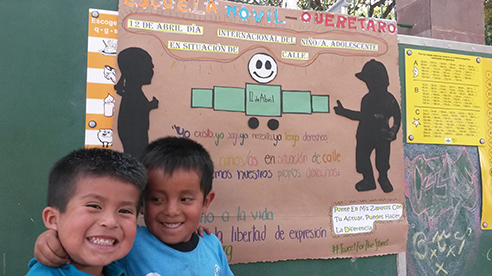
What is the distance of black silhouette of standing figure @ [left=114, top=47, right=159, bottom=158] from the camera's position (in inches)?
70.6

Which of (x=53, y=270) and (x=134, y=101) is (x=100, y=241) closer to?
(x=53, y=270)

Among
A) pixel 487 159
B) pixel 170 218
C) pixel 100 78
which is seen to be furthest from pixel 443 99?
pixel 100 78

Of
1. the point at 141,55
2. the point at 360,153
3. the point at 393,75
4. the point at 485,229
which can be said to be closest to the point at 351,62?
the point at 393,75

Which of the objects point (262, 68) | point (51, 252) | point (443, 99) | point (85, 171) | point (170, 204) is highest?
point (262, 68)

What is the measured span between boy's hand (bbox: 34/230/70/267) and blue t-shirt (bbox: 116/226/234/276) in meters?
0.26

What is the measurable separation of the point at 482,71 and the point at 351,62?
976 millimetres

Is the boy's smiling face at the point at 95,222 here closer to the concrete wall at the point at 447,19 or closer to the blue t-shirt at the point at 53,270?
the blue t-shirt at the point at 53,270

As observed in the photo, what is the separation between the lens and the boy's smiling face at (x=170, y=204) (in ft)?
4.49

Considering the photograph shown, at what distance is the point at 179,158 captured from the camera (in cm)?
142

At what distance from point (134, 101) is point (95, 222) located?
85 cm

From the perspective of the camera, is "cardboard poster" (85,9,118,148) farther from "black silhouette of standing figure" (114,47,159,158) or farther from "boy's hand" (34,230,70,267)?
"boy's hand" (34,230,70,267)

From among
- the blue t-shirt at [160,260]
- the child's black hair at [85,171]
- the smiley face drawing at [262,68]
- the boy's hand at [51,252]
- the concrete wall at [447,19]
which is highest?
the concrete wall at [447,19]

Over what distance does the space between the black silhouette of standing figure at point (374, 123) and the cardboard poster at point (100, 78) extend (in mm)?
1250

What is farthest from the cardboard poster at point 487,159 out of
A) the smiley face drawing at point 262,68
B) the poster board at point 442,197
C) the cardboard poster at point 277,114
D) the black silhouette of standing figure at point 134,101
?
the black silhouette of standing figure at point 134,101
